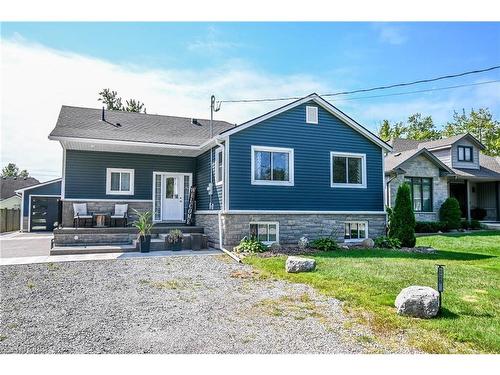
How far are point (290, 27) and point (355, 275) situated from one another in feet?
14.6

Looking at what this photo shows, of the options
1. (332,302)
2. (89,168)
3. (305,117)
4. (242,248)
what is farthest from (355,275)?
(89,168)

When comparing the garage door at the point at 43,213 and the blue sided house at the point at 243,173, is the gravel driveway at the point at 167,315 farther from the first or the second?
the garage door at the point at 43,213

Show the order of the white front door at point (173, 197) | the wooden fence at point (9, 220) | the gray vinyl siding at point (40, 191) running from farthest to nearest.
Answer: the gray vinyl siding at point (40, 191) < the wooden fence at point (9, 220) < the white front door at point (173, 197)

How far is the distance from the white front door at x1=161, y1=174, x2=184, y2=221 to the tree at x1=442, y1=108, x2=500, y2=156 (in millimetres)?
35365

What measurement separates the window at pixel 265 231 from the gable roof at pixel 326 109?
293cm

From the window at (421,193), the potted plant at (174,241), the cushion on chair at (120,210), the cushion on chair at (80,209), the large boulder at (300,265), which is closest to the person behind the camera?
the large boulder at (300,265)

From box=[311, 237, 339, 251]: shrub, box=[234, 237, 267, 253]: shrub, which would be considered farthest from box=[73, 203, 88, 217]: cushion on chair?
box=[311, 237, 339, 251]: shrub

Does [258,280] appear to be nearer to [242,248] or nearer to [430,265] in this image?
[242,248]

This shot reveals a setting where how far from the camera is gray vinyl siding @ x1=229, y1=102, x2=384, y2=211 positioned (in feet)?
35.9

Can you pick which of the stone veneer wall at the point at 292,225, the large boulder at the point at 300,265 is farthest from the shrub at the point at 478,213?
the large boulder at the point at 300,265

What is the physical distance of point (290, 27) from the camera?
17.0 feet

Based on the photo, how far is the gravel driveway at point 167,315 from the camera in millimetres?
3660

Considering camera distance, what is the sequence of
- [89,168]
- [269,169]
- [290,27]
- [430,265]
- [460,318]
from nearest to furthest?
[460,318], [290,27], [430,265], [269,169], [89,168]

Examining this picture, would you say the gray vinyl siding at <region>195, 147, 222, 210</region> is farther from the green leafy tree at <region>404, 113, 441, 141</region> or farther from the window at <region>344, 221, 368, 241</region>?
the green leafy tree at <region>404, 113, 441, 141</region>
